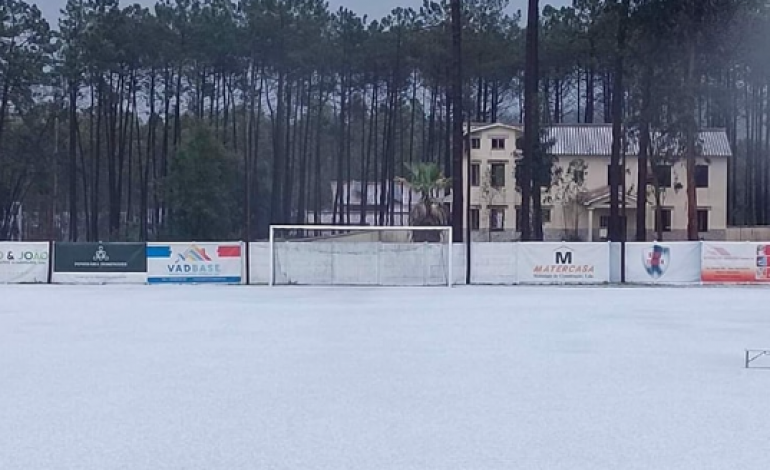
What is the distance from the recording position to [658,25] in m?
49.6

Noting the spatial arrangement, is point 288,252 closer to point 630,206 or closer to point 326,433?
point 326,433

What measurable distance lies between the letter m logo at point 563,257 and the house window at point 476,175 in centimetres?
3611

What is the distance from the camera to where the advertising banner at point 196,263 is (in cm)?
3859

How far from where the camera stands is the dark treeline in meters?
68.1

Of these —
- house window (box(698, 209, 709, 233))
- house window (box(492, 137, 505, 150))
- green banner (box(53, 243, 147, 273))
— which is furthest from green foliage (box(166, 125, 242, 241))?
house window (box(698, 209, 709, 233))

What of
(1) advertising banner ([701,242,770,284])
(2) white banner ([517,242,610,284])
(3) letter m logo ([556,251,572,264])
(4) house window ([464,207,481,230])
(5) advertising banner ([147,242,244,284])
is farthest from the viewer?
(4) house window ([464,207,481,230])

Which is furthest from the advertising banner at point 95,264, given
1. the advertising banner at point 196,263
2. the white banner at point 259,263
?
the white banner at point 259,263

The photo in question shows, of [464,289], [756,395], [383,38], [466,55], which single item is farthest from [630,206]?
[756,395]

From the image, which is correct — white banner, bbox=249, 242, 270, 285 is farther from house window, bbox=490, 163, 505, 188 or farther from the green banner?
house window, bbox=490, 163, 505, 188

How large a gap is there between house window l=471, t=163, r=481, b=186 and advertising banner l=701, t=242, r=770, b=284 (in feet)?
121

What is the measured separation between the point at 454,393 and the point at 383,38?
68668mm

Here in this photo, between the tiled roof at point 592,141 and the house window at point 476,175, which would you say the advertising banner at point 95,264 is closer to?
the tiled roof at point 592,141

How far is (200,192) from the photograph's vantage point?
6281 cm

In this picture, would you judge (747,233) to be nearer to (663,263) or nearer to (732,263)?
(732,263)
